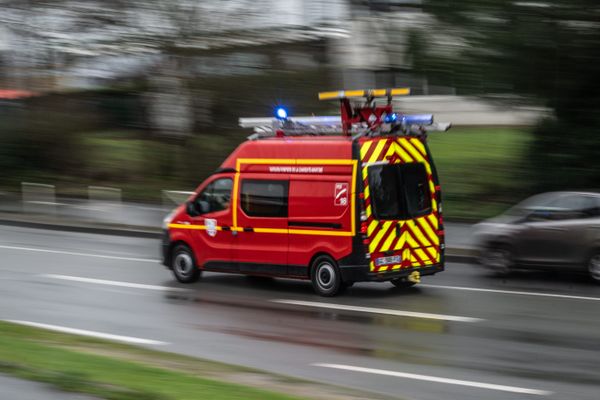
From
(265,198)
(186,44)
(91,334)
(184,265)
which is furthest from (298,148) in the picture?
(186,44)

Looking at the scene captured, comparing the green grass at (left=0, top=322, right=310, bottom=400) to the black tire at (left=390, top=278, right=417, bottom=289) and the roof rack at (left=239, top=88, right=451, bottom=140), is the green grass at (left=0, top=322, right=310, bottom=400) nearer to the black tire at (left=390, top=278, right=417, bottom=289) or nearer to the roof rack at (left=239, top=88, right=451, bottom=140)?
the roof rack at (left=239, top=88, right=451, bottom=140)

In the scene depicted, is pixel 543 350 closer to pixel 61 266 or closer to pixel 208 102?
pixel 61 266

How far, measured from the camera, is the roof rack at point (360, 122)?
46.8 feet

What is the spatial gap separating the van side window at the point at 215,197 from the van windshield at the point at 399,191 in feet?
8.50

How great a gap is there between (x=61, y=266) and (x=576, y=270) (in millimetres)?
9350

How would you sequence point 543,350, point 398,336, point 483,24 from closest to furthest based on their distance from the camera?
point 543,350
point 398,336
point 483,24

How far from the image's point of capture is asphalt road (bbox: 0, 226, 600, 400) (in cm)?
935

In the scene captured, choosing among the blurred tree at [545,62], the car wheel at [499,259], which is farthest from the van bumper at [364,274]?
the blurred tree at [545,62]

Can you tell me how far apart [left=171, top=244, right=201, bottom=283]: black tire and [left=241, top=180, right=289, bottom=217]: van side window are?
157cm

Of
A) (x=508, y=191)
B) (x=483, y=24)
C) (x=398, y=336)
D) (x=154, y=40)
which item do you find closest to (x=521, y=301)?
(x=398, y=336)

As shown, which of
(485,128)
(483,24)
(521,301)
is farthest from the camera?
(485,128)

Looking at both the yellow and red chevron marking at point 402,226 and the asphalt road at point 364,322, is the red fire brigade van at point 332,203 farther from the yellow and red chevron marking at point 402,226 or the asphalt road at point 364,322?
the asphalt road at point 364,322

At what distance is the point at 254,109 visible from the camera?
28750 millimetres

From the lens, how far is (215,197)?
15516 millimetres
